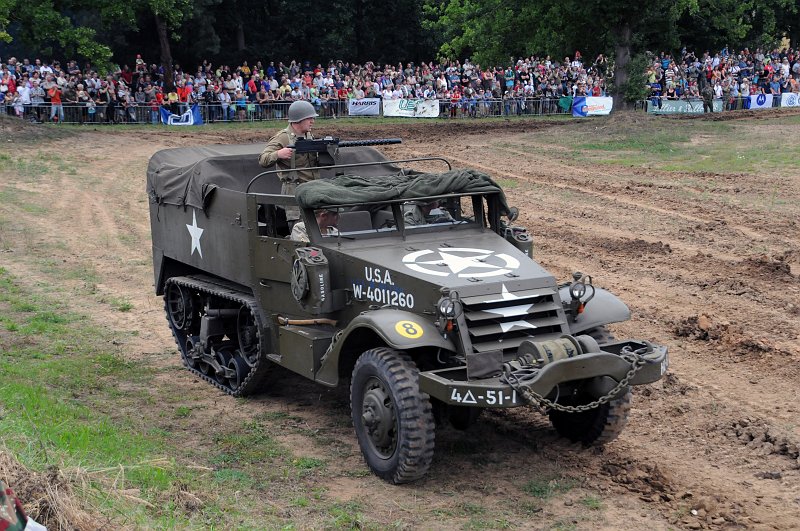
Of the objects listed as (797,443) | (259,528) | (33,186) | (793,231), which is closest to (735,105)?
(793,231)

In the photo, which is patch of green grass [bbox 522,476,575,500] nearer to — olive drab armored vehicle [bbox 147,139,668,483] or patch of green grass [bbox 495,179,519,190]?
olive drab armored vehicle [bbox 147,139,668,483]

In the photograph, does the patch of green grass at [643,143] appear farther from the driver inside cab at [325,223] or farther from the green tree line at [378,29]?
the driver inside cab at [325,223]

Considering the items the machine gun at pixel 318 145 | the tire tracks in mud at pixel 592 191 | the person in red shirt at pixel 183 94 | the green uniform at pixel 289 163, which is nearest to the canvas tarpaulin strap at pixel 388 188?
the green uniform at pixel 289 163

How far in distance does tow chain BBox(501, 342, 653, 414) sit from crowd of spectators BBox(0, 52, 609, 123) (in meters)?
26.3

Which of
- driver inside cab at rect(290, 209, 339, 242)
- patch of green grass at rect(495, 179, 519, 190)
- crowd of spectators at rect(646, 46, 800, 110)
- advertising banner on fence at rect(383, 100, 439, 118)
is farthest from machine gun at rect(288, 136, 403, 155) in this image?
crowd of spectators at rect(646, 46, 800, 110)

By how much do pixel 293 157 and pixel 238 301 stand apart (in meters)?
1.41

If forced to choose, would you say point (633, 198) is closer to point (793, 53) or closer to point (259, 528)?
point (259, 528)

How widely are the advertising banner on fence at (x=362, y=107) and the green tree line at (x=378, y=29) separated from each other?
121 inches

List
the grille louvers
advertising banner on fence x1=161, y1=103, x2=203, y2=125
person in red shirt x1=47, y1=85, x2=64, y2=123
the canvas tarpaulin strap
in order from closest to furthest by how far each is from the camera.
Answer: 1. the grille louvers
2. the canvas tarpaulin strap
3. person in red shirt x1=47, y1=85, x2=64, y2=123
4. advertising banner on fence x1=161, y1=103, x2=203, y2=125

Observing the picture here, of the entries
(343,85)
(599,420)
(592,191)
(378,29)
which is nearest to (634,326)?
(599,420)

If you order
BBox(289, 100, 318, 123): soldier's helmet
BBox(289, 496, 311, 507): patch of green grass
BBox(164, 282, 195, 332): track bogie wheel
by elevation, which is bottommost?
BBox(289, 496, 311, 507): patch of green grass

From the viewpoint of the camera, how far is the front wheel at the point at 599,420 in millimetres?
8031

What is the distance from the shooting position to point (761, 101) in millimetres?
39812

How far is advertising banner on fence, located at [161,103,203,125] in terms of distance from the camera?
32.9 m
